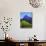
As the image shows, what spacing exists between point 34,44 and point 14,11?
213 centimetres

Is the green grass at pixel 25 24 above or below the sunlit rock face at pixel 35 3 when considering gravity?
below

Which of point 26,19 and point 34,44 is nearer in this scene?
point 34,44

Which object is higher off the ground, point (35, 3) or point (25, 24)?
point (35, 3)

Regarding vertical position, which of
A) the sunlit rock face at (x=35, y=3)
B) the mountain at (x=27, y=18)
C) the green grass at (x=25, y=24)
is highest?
the sunlit rock face at (x=35, y=3)

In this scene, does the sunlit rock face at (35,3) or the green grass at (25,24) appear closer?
the green grass at (25,24)

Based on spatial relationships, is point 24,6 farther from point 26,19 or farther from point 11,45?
point 11,45

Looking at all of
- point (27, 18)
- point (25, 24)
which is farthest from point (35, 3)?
point (25, 24)

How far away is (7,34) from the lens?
6145 mm

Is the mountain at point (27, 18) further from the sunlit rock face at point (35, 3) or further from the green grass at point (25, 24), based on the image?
the sunlit rock face at point (35, 3)

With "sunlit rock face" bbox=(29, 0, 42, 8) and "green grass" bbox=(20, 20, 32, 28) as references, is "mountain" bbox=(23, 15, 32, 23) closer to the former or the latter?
"green grass" bbox=(20, 20, 32, 28)

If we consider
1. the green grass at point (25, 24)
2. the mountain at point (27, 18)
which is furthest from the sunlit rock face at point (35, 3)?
the green grass at point (25, 24)

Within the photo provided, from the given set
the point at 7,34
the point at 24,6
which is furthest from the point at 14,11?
the point at 7,34

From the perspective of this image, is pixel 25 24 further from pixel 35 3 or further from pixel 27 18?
pixel 35 3

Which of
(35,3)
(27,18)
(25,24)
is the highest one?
(35,3)
